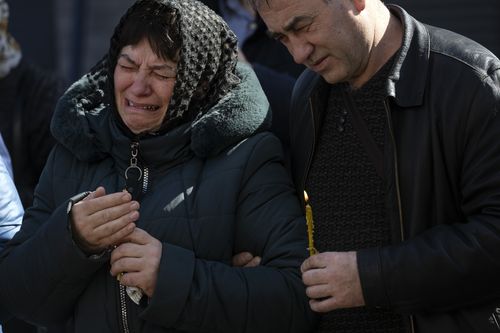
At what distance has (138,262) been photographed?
107 inches

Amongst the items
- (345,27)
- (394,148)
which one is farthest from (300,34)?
(394,148)

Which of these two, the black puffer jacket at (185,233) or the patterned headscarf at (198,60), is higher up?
the patterned headscarf at (198,60)

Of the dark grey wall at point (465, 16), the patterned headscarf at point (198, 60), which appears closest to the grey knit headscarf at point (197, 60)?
the patterned headscarf at point (198, 60)

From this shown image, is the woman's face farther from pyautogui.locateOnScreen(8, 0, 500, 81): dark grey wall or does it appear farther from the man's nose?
pyautogui.locateOnScreen(8, 0, 500, 81): dark grey wall

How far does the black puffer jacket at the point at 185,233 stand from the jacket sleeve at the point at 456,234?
0.36m

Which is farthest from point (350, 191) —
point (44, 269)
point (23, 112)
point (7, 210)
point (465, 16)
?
point (465, 16)

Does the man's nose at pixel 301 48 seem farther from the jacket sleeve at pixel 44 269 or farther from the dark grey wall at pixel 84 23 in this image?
the dark grey wall at pixel 84 23

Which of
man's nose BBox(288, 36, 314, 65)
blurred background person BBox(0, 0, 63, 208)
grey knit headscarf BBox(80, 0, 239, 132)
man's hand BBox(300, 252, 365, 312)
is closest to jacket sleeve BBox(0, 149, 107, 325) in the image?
grey knit headscarf BBox(80, 0, 239, 132)

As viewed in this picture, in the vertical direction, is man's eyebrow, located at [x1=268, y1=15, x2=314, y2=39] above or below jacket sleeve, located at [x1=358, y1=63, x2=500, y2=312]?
above

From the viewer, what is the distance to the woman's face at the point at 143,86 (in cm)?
291

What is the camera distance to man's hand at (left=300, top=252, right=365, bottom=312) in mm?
2533

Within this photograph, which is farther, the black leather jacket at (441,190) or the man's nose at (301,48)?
the man's nose at (301,48)

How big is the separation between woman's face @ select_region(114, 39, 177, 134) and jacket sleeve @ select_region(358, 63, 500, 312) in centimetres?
79

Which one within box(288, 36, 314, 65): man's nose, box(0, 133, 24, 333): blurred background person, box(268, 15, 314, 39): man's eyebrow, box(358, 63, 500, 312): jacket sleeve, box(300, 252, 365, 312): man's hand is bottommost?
box(0, 133, 24, 333): blurred background person
